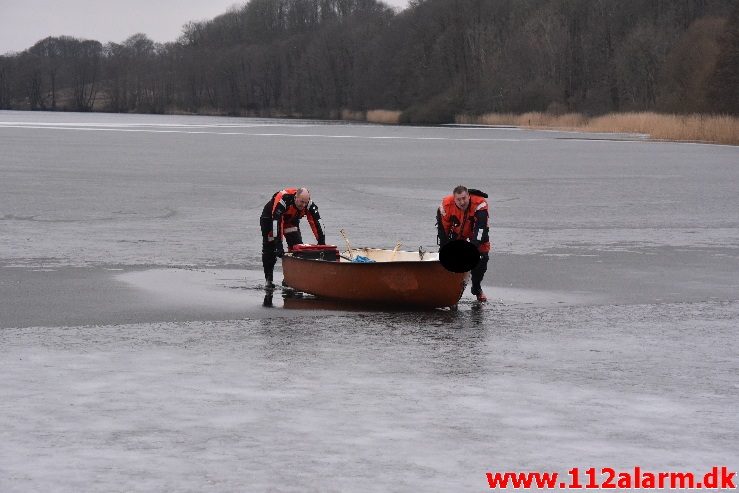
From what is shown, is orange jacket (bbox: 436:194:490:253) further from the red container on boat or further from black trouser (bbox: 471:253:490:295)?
the red container on boat

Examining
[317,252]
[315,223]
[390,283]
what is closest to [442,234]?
[390,283]

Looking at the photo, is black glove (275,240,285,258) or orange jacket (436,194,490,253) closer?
orange jacket (436,194,490,253)

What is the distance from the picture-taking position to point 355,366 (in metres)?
9.48

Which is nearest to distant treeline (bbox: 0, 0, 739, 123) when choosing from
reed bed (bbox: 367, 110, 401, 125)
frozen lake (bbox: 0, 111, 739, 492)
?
reed bed (bbox: 367, 110, 401, 125)

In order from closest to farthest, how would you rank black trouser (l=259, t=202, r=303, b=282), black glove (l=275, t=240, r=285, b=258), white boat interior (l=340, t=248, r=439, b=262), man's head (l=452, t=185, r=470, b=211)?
man's head (l=452, t=185, r=470, b=211) → white boat interior (l=340, t=248, r=439, b=262) → black glove (l=275, t=240, r=285, b=258) → black trouser (l=259, t=202, r=303, b=282)

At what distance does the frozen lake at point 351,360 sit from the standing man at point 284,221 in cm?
48

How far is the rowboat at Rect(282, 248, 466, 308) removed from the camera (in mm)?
11875

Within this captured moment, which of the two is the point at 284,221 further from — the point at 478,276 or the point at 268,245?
the point at 478,276

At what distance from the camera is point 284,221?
14.3 metres

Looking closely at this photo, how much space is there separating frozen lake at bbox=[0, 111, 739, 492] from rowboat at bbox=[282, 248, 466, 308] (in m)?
0.24

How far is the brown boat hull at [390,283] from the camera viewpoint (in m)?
11.9

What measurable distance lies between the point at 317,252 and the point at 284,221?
3.61ft

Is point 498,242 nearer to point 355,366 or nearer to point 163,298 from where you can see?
point 163,298

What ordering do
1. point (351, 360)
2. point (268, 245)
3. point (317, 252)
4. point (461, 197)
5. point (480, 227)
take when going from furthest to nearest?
point (268, 245) < point (317, 252) < point (480, 227) < point (461, 197) < point (351, 360)
